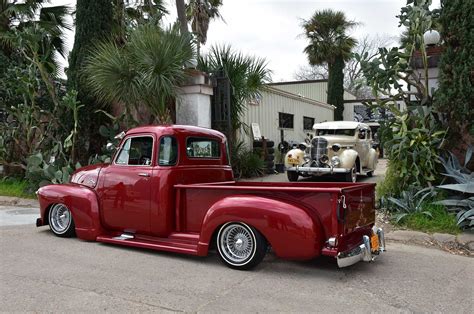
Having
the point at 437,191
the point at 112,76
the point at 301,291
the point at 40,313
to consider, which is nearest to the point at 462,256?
the point at 437,191

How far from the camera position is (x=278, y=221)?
4520 millimetres

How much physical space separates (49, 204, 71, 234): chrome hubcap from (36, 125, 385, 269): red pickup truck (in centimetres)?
2

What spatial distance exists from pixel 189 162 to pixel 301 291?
240 cm

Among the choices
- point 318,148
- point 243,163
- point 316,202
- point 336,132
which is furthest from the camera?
point 336,132

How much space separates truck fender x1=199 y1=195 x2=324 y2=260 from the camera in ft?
14.5

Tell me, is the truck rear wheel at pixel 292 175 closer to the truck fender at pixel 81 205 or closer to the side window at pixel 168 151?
the side window at pixel 168 151

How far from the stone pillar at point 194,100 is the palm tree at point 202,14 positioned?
743cm

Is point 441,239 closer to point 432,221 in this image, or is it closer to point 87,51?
point 432,221

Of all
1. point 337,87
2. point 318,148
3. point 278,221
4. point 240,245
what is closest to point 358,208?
point 278,221

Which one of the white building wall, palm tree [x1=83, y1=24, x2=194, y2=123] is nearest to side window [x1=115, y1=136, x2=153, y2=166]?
palm tree [x1=83, y1=24, x2=194, y2=123]

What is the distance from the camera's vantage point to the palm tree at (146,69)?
9.04 m

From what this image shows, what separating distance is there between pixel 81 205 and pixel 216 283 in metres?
2.60

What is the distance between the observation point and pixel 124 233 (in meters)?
5.88

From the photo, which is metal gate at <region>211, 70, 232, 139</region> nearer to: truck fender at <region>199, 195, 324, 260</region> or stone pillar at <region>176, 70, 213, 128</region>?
stone pillar at <region>176, 70, 213, 128</region>
